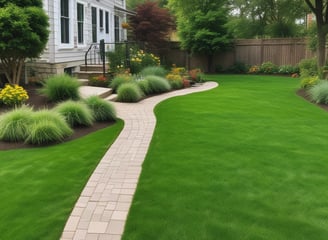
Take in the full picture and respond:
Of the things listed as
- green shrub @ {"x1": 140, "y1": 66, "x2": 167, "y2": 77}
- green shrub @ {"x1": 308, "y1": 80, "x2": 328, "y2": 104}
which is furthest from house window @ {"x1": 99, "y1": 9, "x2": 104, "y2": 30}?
green shrub @ {"x1": 308, "y1": 80, "x2": 328, "y2": 104}

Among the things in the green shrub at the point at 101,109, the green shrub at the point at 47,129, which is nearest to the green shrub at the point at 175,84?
the green shrub at the point at 101,109

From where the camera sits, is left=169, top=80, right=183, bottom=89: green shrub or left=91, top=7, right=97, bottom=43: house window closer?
left=169, top=80, right=183, bottom=89: green shrub

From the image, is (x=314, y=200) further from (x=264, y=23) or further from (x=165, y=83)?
(x=264, y=23)

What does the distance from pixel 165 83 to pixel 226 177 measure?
8390mm

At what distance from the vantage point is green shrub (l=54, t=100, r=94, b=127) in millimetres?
7131

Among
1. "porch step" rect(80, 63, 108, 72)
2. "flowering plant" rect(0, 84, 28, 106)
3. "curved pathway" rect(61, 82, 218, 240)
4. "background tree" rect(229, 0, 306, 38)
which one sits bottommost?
"curved pathway" rect(61, 82, 218, 240)

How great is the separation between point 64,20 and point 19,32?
4405mm

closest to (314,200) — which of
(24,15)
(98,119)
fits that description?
(98,119)

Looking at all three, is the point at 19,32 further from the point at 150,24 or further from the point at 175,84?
the point at 150,24

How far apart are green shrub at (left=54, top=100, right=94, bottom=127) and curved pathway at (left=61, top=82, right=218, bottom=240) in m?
0.74

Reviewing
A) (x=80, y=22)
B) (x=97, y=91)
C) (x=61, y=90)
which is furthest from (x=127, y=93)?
(x=80, y=22)

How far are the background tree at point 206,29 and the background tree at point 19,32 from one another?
1277cm

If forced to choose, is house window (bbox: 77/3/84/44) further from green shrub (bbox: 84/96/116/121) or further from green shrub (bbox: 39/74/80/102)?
green shrub (bbox: 84/96/116/121)

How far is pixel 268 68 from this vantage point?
817 inches
